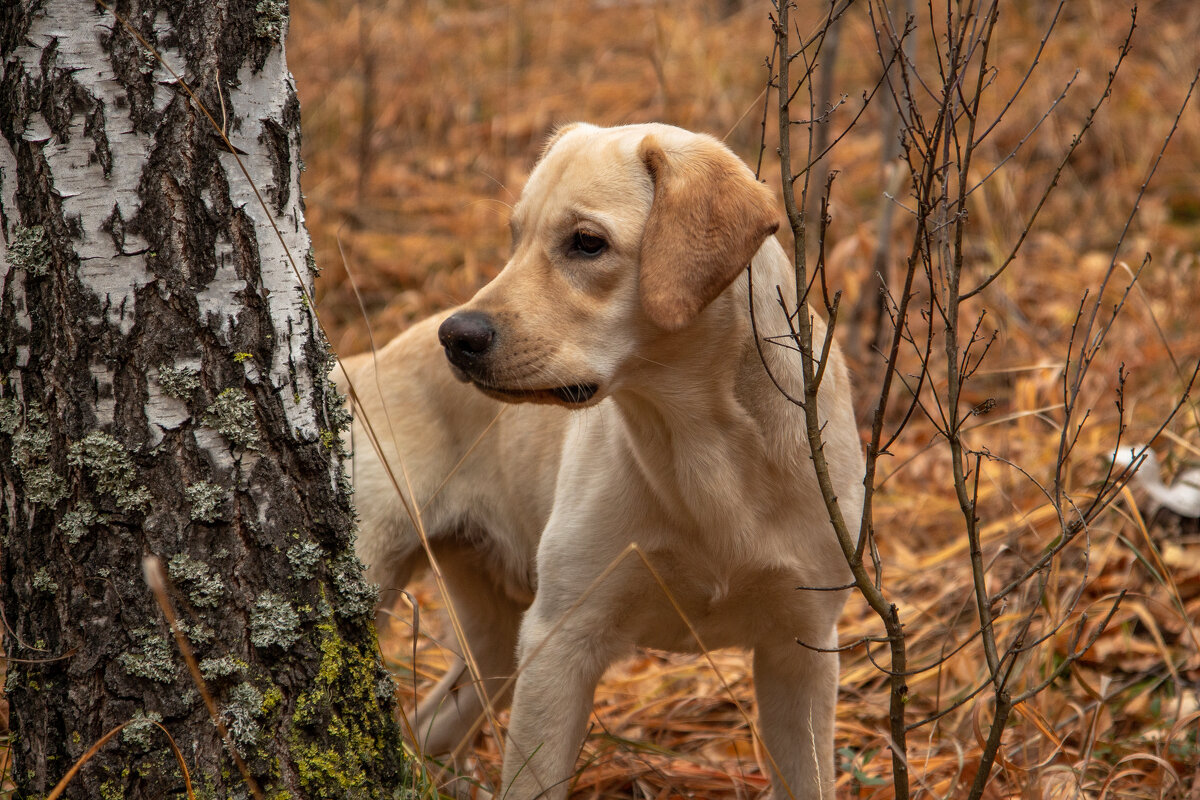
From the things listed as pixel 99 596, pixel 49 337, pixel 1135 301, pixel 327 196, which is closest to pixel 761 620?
pixel 99 596

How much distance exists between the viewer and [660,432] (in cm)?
249

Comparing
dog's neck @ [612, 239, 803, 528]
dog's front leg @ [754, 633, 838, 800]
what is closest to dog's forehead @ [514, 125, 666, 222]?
dog's neck @ [612, 239, 803, 528]

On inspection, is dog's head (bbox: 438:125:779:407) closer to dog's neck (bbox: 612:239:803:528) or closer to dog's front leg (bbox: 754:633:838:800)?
dog's neck (bbox: 612:239:803:528)

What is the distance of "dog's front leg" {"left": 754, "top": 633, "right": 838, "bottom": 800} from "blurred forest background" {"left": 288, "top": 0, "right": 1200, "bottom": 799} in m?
0.19

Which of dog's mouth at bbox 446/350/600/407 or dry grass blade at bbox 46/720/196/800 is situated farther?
dog's mouth at bbox 446/350/600/407

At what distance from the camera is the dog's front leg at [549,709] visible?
245 centimetres

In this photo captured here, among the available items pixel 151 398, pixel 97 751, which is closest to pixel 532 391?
pixel 151 398

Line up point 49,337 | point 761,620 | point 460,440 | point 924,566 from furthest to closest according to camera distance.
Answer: point 924,566
point 460,440
point 761,620
point 49,337

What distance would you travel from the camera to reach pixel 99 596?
1.86m

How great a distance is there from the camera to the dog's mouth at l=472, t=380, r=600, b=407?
86.8 inches

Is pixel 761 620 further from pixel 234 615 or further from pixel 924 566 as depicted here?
pixel 924 566

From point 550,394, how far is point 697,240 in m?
0.44

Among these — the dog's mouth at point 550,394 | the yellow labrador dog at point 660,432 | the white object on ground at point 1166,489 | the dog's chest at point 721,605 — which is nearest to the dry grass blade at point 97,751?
the yellow labrador dog at point 660,432

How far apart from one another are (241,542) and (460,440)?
1.43 m
